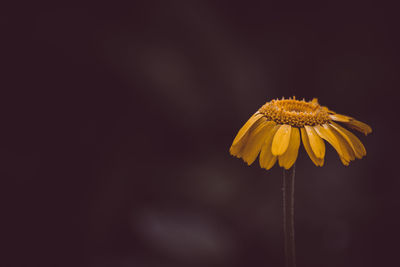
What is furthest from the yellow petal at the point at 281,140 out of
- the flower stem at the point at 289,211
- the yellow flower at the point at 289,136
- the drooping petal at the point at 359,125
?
the drooping petal at the point at 359,125

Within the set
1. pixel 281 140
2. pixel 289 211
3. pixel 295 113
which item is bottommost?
pixel 289 211

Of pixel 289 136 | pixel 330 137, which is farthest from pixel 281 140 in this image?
pixel 330 137

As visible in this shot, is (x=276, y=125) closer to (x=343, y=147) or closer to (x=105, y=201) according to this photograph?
(x=343, y=147)

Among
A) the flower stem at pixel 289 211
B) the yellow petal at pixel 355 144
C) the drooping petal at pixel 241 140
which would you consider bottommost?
the flower stem at pixel 289 211

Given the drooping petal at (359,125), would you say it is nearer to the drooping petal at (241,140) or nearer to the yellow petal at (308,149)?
the yellow petal at (308,149)

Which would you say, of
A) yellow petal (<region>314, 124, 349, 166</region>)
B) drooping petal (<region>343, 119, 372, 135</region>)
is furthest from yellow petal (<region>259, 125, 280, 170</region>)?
→ drooping petal (<region>343, 119, 372, 135</region>)

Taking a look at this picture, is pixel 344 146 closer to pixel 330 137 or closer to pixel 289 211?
pixel 330 137

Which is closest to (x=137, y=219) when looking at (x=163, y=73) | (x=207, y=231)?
(x=207, y=231)
